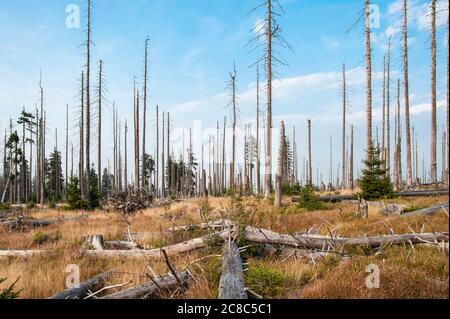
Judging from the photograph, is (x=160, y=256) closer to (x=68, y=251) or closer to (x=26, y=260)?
(x=68, y=251)

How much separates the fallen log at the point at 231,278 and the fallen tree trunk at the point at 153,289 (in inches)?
28.2

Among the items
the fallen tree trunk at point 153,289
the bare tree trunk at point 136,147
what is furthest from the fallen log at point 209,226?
the bare tree trunk at point 136,147

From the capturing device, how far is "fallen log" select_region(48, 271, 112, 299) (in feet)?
16.3

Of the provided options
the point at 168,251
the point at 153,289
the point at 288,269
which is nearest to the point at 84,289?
the point at 153,289

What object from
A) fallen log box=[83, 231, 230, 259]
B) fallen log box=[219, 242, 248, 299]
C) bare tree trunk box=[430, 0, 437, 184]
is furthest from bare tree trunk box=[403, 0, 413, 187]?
fallen log box=[219, 242, 248, 299]

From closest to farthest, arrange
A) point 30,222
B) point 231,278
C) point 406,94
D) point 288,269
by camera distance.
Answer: point 231,278 → point 288,269 → point 30,222 → point 406,94

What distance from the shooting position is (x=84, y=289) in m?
5.44

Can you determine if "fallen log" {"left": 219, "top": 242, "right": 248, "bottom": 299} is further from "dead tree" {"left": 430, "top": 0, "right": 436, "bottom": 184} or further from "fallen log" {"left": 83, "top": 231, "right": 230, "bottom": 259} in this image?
"dead tree" {"left": 430, "top": 0, "right": 436, "bottom": 184}

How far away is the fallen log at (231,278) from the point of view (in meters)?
3.99

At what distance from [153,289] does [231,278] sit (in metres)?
1.20

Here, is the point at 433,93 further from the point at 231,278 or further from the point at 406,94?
the point at 231,278

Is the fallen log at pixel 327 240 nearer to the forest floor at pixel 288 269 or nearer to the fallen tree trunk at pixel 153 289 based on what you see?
the forest floor at pixel 288 269

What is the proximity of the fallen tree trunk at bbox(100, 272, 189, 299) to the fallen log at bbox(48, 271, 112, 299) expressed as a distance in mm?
653
